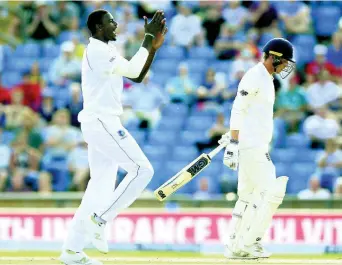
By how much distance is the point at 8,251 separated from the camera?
1119cm

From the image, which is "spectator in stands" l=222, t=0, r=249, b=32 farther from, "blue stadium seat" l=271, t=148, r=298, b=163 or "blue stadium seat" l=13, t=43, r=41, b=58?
"blue stadium seat" l=13, t=43, r=41, b=58

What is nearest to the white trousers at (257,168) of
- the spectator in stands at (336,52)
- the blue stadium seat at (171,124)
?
the blue stadium seat at (171,124)

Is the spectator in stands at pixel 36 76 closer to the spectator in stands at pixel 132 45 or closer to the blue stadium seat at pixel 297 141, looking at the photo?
the spectator in stands at pixel 132 45

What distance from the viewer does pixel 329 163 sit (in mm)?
13062

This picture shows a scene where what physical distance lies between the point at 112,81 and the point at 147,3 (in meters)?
8.15

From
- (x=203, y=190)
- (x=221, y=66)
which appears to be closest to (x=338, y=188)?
(x=203, y=190)

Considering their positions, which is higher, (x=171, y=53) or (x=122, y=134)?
(x=171, y=53)

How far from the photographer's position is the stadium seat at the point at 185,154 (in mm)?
13531

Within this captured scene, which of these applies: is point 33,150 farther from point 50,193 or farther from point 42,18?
point 42,18

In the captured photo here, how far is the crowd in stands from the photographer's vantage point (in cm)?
1322

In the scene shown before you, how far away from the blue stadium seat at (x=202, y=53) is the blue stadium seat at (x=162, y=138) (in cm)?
156

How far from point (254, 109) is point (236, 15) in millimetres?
6935

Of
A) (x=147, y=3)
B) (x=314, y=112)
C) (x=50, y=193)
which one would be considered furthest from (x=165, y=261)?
(x=147, y=3)

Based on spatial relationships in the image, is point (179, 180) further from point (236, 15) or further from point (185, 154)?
point (236, 15)
